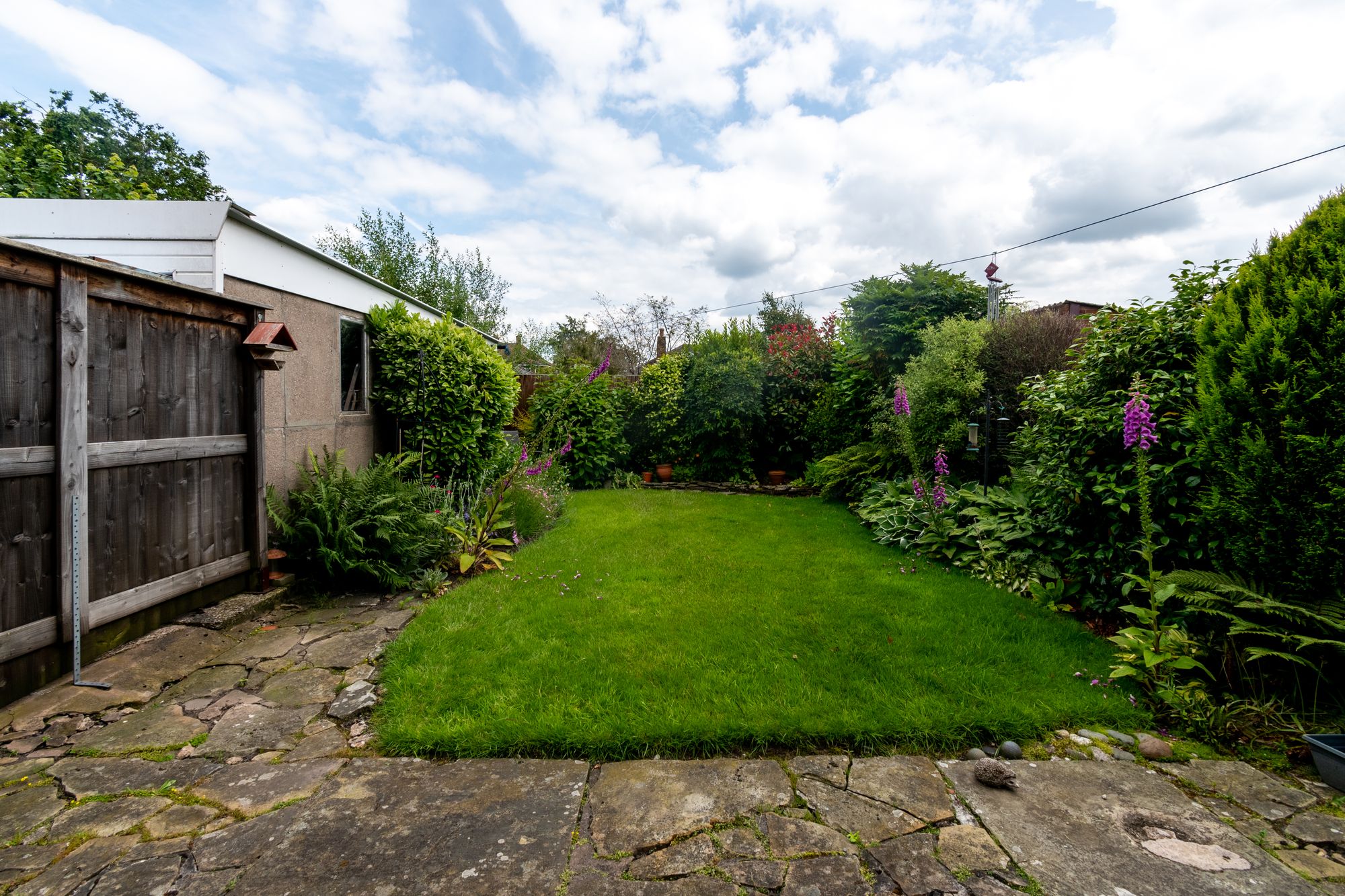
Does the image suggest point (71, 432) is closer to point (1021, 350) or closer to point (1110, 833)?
point (1110, 833)

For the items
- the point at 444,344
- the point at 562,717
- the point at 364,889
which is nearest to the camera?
the point at 364,889

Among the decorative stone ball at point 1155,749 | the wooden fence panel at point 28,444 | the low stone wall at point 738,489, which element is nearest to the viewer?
the decorative stone ball at point 1155,749

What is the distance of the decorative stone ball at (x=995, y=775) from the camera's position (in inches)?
76.5

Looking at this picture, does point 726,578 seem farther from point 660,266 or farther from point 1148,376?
point 660,266

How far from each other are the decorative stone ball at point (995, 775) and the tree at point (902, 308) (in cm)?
638

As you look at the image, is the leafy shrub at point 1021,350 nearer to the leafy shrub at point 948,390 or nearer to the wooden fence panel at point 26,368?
the leafy shrub at point 948,390

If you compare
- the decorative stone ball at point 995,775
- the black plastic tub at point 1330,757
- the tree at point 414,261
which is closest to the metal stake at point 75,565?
the decorative stone ball at point 995,775

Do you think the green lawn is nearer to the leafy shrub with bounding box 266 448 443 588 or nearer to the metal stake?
the leafy shrub with bounding box 266 448 443 588

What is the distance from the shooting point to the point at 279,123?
620cm

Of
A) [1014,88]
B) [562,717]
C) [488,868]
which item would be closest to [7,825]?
[488,868]

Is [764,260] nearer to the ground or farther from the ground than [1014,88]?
farther from the ground

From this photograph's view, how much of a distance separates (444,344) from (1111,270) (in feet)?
32.6

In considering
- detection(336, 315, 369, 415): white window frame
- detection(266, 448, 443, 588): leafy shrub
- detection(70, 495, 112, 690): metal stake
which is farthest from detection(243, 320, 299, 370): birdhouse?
detection(336, 315, 369, 415): white window frame

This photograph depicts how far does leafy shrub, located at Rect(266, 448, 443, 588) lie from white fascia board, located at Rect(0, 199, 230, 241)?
1.81 metres
